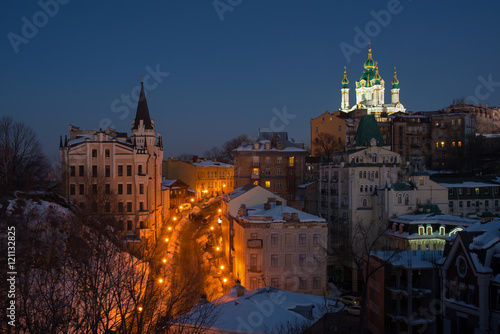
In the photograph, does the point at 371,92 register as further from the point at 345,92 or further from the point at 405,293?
the point at 405,293

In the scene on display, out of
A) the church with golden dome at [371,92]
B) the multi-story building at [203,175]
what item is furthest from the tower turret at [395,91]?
the multi-story building at [203,175]

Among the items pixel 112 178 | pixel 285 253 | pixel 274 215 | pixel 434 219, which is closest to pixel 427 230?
pixel 434 219

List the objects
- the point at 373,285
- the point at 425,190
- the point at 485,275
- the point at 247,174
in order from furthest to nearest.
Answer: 1. the point at 247,174
2. the point at 425,190
3. the point at 373,285
4. the point at 485,275

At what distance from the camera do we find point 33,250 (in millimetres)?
26516

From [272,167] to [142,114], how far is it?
19080 millimetres

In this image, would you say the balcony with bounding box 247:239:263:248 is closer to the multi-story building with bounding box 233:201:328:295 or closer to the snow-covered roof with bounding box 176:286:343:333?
the multi-story building with bounding box 233:201:328:295

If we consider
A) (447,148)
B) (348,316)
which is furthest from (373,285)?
(447,148)

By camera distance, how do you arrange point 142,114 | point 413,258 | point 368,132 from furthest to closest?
point 368,132
point 142,114
point 413,258

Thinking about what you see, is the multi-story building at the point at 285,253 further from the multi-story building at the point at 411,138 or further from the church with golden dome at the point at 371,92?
the church with golden dome at the point at 371,92

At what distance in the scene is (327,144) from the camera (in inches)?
3314

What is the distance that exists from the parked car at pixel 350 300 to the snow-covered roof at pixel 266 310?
16703 mm

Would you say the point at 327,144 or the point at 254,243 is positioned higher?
the point at 327,144

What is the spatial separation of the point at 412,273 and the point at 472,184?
105 feet

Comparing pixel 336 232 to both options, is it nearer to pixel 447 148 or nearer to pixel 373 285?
pixel 373 285
